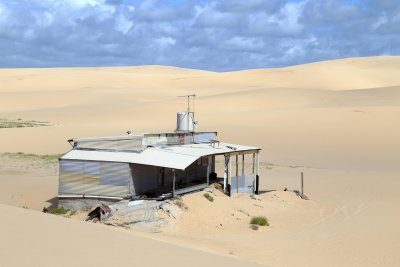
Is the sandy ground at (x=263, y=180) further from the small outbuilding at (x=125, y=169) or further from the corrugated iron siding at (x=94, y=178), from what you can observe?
the corrugated iron siding at (x=94, y=178)

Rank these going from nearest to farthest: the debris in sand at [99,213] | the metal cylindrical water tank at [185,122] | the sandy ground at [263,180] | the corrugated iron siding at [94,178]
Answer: the sandy ground at [263,180] < the debris in sand at [99,213] < the corrugated iron siding at [94,178] < the metal cylindrical water tank at [185,122]

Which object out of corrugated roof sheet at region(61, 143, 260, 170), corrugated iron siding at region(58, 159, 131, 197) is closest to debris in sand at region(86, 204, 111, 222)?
corrugated iron siding at region(58, 159, 131, 197)

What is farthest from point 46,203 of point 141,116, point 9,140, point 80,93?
point 80,93

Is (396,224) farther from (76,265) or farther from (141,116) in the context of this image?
(141,116)

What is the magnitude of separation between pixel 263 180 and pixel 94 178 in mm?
10552

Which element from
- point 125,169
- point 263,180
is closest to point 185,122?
point 125,169

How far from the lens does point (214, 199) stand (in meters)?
18.3

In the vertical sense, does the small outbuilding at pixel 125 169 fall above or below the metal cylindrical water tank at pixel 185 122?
below

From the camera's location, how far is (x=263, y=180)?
1036 inches

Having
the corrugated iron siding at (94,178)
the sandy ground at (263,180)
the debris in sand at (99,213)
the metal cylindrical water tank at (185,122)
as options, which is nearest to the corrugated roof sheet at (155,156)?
the corrugated iron siding at (94,178)

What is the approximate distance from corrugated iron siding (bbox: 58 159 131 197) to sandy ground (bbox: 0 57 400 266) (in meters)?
2.06

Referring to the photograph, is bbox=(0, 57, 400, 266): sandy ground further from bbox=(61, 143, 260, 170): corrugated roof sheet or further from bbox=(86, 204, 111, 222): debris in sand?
bbox=(86, 204, 111, 222): debris in sand

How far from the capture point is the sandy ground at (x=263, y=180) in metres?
Answer: 9.19

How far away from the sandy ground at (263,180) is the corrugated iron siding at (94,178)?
206 centimetres
